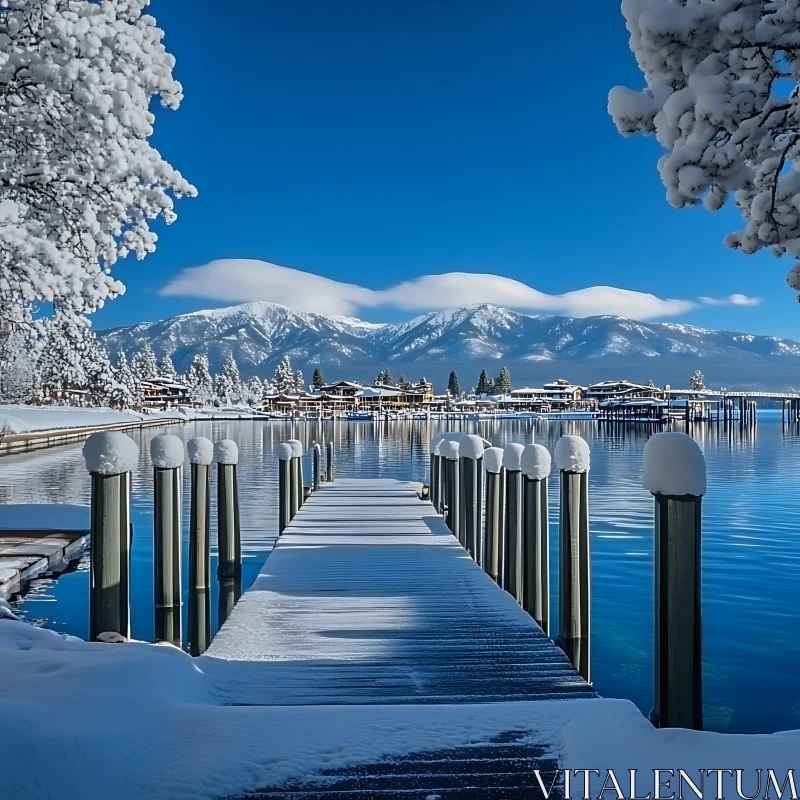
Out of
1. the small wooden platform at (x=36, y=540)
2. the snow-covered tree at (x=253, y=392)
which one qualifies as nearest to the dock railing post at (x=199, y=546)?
the small wooden platform at (x=36, y=540)

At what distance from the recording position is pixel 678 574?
3033 millimetres

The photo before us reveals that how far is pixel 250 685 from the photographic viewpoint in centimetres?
404

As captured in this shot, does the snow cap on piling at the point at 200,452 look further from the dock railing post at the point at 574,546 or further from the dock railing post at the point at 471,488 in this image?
the dock railing post at the point at 574,546

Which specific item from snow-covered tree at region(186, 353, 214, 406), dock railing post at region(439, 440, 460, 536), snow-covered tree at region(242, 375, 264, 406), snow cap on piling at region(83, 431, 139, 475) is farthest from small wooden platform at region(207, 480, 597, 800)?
snow-covered tree at region(242, 375, 264, 406)

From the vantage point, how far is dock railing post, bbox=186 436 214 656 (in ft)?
27.3

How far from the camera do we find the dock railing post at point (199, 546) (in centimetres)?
831

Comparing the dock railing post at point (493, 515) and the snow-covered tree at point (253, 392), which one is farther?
the snow-covered tree at point (253, 392)

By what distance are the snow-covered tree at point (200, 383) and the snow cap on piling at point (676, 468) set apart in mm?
154714

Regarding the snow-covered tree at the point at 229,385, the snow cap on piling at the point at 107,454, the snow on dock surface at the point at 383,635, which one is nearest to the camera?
the snow on dock surface at the point at 383,635

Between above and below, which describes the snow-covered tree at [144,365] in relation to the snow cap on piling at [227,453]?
above

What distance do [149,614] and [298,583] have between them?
4784 millimetres

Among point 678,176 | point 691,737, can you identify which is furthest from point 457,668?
point 678,176

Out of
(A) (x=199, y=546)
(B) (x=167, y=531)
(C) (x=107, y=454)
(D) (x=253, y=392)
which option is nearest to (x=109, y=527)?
(C) (x=107, y=454)

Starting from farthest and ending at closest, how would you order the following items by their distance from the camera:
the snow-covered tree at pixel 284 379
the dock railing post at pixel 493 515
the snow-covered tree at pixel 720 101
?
1. the snow-covered tree at pixel 284 379
2. the dock railing post at pixel 493 515
3. the snow-covered tree at pixel 720 101
